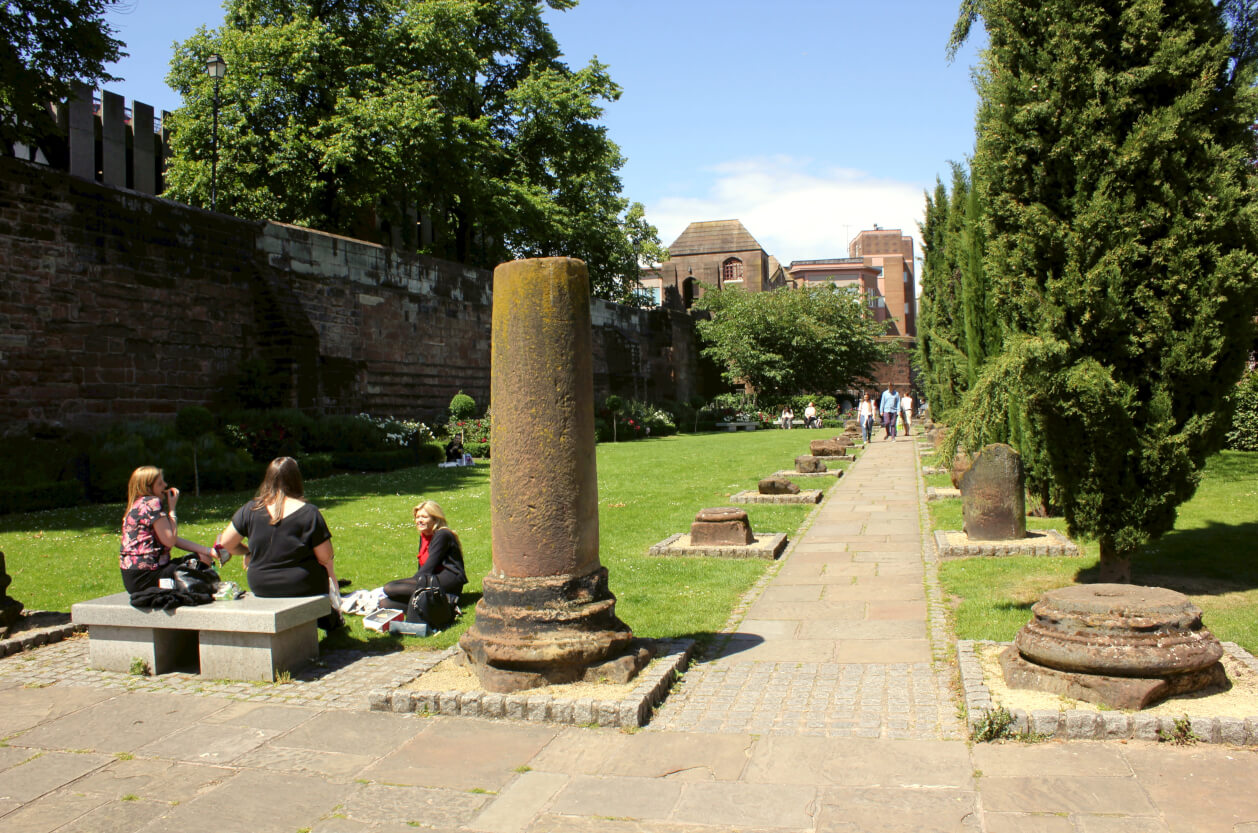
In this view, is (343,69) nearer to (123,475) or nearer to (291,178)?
(291,178)

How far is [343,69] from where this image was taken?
2369cm

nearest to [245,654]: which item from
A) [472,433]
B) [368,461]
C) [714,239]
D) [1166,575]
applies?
[1166,575]

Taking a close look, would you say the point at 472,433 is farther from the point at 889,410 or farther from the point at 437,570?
the point at 437,570

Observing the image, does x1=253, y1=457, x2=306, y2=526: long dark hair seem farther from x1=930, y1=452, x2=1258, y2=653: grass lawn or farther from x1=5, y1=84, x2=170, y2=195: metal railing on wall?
x1=5, y1=84, x2=170, y2=195: metal railing on wall

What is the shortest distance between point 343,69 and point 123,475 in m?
14.9

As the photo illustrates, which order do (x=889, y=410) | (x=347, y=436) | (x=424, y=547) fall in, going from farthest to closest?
(x=889, y=410)
(x=347, y=436)
(x=424, y=547)

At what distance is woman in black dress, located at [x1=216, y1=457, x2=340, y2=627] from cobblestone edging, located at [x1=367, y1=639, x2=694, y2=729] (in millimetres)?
1167

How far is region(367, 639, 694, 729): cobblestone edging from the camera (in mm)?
4254

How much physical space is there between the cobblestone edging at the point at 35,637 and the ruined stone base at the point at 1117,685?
18.7ft

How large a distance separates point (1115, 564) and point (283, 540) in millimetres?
5529

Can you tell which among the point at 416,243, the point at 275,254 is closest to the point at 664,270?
the point at 416,243

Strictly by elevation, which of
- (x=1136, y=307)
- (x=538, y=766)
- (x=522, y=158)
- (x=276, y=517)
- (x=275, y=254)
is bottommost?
(x=538, y=766)

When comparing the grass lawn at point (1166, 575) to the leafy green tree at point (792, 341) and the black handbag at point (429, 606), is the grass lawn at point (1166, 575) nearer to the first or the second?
the black handbag at point (429, 606)

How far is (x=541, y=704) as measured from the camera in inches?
171
